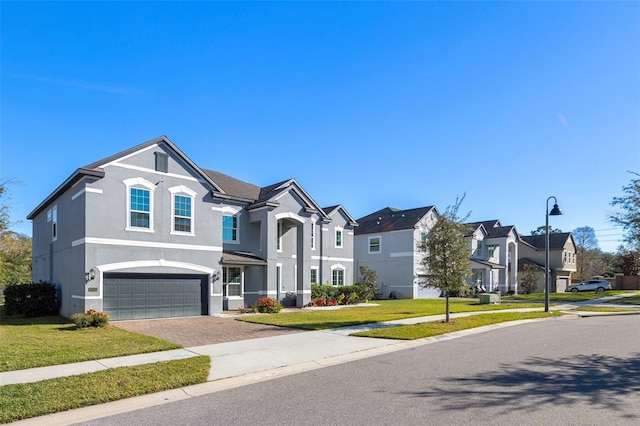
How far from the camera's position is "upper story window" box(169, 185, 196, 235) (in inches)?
839

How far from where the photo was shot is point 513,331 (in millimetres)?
15844

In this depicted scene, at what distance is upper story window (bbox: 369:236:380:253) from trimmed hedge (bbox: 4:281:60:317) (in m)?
26.5

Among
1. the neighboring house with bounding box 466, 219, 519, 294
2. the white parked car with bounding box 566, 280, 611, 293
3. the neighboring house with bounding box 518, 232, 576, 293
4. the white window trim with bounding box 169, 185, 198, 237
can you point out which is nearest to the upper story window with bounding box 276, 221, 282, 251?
the white window trim with bounding box 169, 185, 198, 237

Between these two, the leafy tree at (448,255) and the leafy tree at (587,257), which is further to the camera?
the leafy tree at (587,257)

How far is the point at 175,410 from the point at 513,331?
517 inches

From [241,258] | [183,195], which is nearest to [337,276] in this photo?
[241,258]

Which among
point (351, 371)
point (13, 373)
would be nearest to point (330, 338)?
point (351, 371)

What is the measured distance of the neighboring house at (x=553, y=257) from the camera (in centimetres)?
5341

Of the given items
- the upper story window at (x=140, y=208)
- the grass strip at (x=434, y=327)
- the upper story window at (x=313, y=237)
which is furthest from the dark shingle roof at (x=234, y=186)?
the grass strip at (x=434, y=327)

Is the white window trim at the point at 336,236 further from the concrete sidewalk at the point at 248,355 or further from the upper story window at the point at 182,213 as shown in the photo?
the concrete sidewalk at the point at 248,355

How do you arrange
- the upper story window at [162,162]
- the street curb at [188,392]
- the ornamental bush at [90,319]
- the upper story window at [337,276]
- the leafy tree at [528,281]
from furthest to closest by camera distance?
1. the leafy tree at [528,281]
2. the upper story window at [337,276]
3. the upper story window at [162,162]
4. the ornamental bush at [90,319]
5. the street curb at [188,392]

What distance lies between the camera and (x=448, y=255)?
700 inches

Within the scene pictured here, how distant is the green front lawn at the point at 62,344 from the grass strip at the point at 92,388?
2.03 m

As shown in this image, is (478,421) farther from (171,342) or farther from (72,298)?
(72,298)
